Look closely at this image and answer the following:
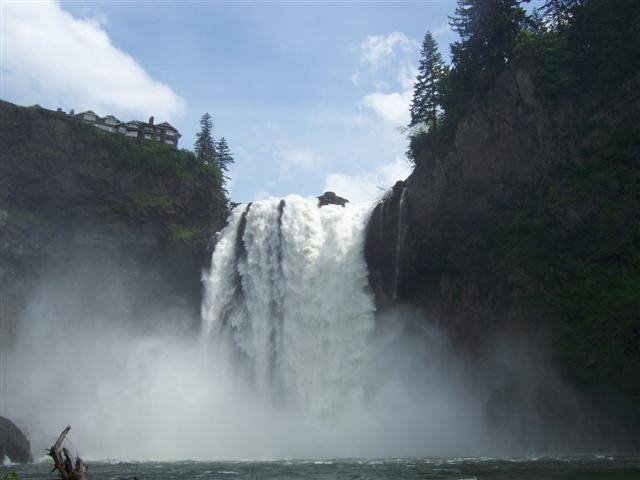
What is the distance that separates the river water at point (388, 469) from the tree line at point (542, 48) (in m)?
23.1

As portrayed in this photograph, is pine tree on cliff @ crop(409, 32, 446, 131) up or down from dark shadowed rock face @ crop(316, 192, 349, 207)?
up

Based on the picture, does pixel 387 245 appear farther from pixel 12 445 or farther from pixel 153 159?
pixel 12 445

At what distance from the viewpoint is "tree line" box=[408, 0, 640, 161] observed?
4006cm

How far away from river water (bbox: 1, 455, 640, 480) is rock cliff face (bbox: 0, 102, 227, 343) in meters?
21.8

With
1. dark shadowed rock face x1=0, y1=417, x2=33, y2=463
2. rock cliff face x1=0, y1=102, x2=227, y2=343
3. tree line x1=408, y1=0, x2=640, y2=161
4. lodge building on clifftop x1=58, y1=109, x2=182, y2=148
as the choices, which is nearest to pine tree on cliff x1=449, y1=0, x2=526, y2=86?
tree line x1=408, y1=0, x2=640, y2=161

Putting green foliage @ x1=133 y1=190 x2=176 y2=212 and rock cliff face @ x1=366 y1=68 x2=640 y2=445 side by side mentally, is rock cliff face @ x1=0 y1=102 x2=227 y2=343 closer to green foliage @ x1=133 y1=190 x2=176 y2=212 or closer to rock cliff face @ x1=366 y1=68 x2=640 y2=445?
green foliage @ x1=133 y1=190 x2=176 y2=212

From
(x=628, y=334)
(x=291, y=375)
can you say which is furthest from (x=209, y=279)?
(x=628, y=334)

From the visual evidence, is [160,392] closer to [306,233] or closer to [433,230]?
[306,233]

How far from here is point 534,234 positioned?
38344mm

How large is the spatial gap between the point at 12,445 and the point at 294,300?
66.3 ft

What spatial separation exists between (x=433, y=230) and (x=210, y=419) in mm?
19919

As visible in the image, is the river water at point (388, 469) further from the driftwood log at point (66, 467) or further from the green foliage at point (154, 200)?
the green foliage at point (154, 200)

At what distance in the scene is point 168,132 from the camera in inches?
3654

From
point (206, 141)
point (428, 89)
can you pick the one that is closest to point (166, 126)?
point (206, 141)
